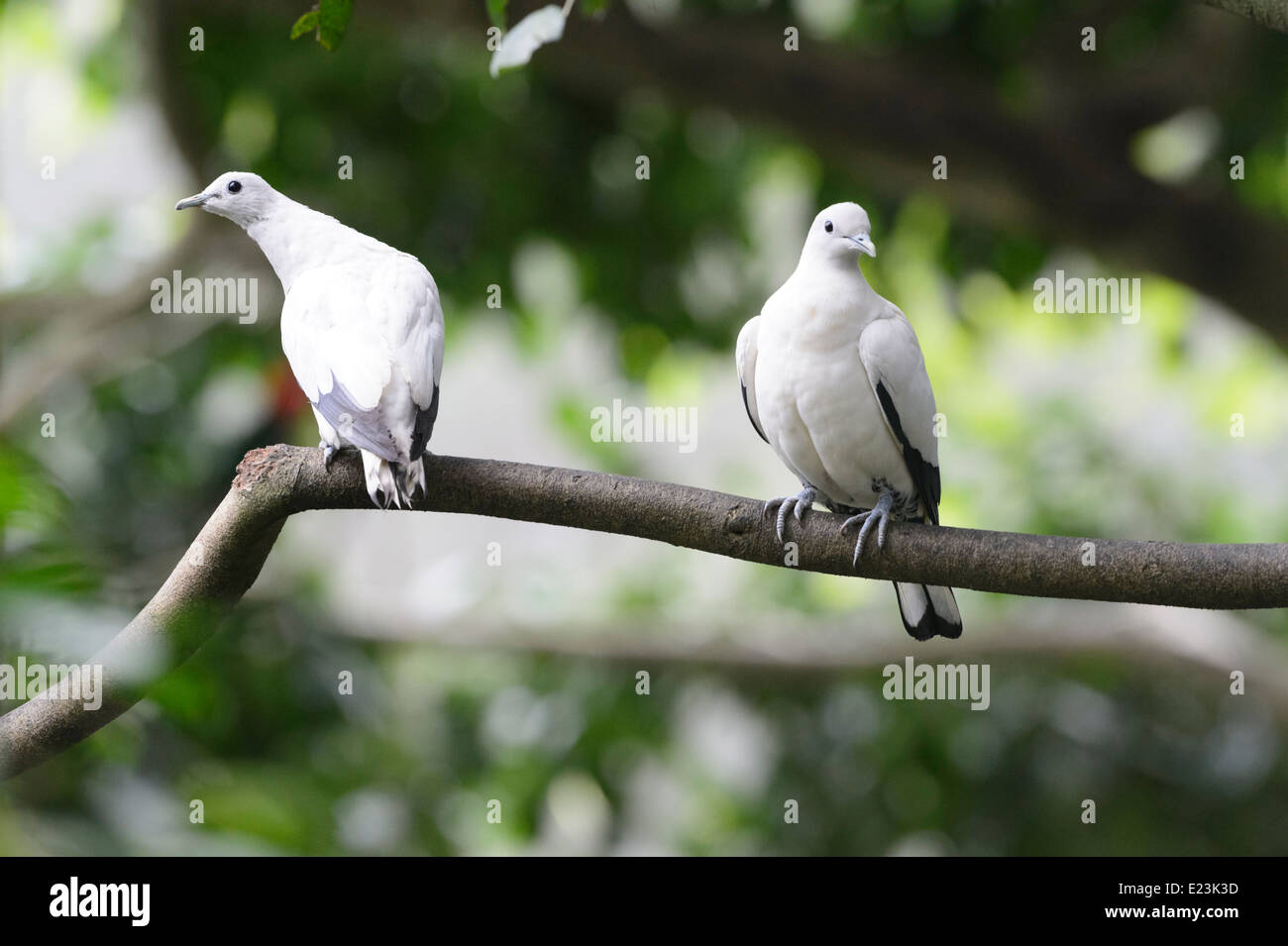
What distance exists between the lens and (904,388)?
1.76 metres

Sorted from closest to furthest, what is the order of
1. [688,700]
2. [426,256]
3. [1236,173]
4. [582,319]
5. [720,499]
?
[720,499]
[1236,173]
[426,256]
[582,319]
[688,700]

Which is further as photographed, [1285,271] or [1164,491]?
[1164,491]

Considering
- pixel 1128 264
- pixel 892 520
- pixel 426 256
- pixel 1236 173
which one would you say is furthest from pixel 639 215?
pixel 892 520

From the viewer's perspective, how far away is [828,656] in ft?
15.7

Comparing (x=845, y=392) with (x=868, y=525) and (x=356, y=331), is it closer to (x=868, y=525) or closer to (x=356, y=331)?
(x=868, y=525)

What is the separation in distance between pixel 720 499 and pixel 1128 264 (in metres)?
2.95

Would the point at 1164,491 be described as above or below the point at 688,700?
above

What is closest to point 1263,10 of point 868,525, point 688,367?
point 868,525

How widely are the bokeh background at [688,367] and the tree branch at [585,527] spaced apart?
1111mm

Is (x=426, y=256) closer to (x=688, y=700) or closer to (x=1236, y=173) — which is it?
(x=688, y=700)

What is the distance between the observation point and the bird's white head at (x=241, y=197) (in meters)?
1.49

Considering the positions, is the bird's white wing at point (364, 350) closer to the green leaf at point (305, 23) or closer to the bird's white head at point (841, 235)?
the green leaf at point (305, 23)

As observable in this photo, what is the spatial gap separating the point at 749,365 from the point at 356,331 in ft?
2.28

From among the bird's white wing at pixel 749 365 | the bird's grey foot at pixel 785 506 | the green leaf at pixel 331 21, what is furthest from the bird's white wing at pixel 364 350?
the bird's white wing at pixel 749 365
